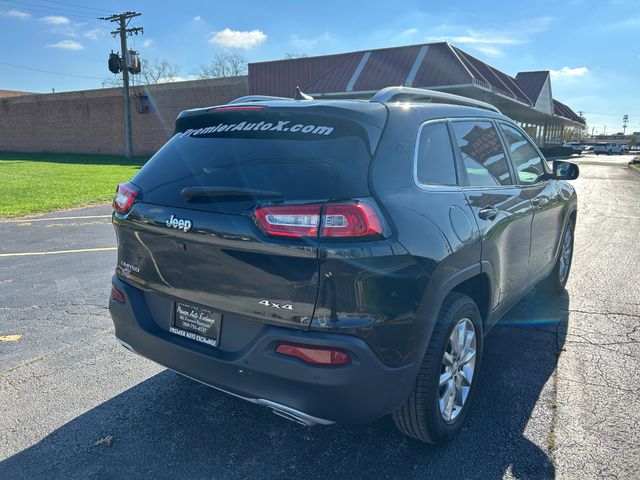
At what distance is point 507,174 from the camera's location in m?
3.70

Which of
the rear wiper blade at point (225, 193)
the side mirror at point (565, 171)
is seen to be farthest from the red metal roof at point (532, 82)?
the rear wiper blade at point (225, 193)

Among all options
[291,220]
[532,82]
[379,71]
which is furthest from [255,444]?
[532,82]

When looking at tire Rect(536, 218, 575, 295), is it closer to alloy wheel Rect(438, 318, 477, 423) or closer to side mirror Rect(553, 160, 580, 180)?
side mirror Rect(553, 160, 580, 180)

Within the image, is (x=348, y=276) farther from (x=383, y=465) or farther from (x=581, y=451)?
(x=581, y=451)

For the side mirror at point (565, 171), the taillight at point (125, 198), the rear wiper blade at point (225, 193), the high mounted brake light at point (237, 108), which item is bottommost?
the taillight at point (125, 198)

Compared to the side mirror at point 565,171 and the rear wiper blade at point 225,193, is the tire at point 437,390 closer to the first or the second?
the rear wiper blade at point 225,193

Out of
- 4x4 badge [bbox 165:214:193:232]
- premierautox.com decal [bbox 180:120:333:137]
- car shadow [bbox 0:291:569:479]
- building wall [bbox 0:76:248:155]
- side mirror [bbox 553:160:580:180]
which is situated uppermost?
building wall [bbox 0:76:248:155]

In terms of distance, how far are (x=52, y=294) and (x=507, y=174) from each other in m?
4.65

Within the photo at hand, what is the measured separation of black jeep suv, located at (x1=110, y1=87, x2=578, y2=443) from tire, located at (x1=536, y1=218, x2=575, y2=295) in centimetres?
240

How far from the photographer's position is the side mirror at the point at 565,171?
15.5 ft

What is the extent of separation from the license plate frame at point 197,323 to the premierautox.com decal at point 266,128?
98 cm

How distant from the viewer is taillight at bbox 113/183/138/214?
283cm

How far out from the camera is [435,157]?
282 centimetres

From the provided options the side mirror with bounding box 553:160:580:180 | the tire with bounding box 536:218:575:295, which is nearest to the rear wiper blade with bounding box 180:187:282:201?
the side mirror with bounding box 553:160:580:180
